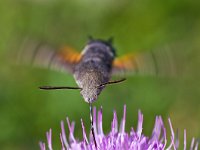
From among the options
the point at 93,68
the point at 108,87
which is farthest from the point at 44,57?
the point at 108,87

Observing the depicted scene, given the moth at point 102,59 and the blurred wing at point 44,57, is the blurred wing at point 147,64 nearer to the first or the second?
the moth at point 102,59

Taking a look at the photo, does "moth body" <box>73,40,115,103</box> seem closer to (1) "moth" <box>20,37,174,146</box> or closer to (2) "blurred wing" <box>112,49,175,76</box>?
(1) "moth" <box>20,37,174,146</box>

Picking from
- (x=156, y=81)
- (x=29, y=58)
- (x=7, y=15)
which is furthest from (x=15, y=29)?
(x=29, y=58)

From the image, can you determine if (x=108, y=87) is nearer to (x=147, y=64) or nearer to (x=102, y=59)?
(x=147, y=64)

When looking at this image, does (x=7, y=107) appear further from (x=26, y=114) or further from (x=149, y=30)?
(x=149, y=30)

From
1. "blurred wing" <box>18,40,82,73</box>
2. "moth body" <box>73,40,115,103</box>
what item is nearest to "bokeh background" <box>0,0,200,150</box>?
"blurred wing" <box>18,40,82,73</box>
